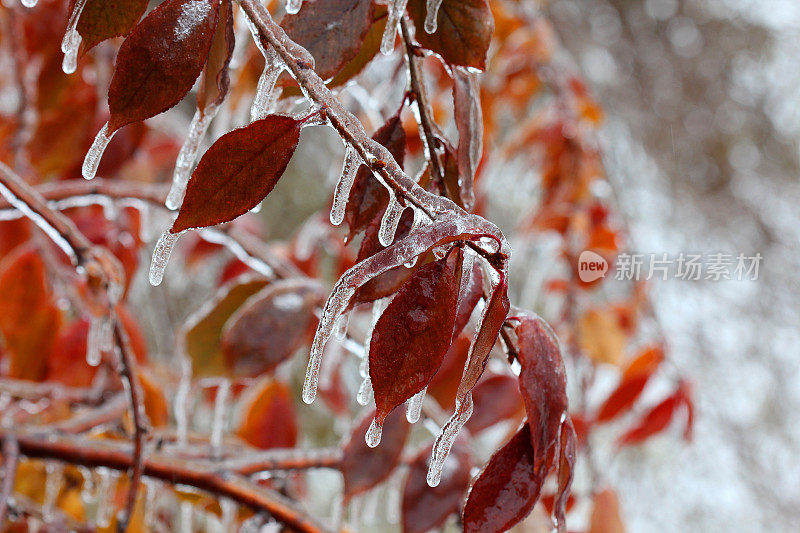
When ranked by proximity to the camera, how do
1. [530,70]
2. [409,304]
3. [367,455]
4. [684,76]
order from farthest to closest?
[684,76], [530,70], [367,455], [409,304]

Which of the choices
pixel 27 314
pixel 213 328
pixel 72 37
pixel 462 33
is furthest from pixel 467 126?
pixel 27 314

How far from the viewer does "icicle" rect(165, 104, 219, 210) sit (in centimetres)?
24

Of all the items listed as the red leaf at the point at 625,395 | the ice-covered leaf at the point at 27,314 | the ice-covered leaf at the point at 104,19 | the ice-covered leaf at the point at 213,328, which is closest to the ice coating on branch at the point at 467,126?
the ice-covered leaf at the point at 104,19

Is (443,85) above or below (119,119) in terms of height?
below

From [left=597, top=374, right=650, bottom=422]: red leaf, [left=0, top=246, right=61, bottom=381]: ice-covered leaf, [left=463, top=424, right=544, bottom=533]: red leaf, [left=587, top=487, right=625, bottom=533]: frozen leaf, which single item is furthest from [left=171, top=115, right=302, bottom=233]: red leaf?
[left=597, top=374, right=650, bottom=422]: red leaf

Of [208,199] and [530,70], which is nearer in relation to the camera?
[208,199]

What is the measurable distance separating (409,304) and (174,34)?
11 centimetres

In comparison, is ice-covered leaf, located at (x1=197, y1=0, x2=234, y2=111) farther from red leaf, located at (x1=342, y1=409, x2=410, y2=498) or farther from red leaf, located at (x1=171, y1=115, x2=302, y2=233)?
red leaf, located at (x1=342, y1=409, x2=410, y2=498)

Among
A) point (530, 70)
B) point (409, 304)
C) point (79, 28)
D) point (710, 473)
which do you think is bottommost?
point (710, 473)

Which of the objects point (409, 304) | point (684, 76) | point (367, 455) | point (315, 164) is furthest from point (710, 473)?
point (409, 304)

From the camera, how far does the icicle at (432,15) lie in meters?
0.25

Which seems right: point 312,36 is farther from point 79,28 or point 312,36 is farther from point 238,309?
point 238,309

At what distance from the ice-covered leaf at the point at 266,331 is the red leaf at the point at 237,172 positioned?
8.5 inches

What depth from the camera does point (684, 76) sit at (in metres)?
1.83
